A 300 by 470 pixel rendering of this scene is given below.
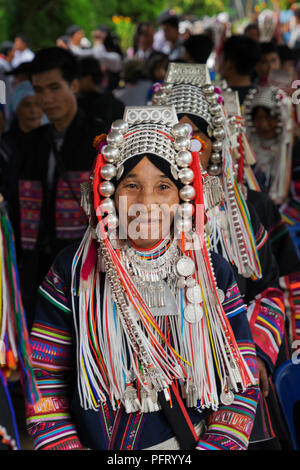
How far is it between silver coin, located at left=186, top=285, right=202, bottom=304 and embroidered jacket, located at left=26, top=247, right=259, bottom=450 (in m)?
0.10

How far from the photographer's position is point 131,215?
188 cm

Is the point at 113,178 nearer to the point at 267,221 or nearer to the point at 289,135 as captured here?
the point at 267,221

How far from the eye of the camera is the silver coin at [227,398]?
1.88 metres

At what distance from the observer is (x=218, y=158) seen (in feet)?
8.51

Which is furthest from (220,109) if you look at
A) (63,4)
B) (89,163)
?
(63,4)

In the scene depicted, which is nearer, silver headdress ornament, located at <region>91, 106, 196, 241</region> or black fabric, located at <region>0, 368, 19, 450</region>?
black fabric, located at <region>0, 368, 19, 450</region>

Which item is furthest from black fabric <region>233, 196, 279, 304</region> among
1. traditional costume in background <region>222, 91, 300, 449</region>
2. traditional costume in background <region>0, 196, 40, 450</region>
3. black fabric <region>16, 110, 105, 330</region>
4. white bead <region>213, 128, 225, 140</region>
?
black fabric <region>16, 110, 105, 330</region>

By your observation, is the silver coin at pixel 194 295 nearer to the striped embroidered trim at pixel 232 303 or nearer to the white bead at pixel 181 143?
the striped embroidered trim at pixel 232 303

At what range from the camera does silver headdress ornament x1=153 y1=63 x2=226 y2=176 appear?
2.60m

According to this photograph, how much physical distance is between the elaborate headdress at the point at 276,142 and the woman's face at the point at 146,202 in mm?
2332

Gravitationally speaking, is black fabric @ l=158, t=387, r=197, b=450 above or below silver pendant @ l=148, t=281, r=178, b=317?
below

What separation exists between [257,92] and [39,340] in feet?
9.32

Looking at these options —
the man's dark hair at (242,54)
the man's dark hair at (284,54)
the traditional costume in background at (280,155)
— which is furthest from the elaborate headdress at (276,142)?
the man's dark hair at (284,54)

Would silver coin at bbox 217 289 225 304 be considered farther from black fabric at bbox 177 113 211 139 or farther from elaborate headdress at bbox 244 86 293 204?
elaborate headdress at bbox 244 86 293 204
